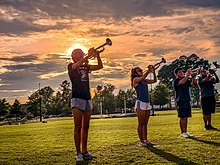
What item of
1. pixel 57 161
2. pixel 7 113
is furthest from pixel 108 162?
pixel 7 113

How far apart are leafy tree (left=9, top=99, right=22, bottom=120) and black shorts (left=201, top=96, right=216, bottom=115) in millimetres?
86978

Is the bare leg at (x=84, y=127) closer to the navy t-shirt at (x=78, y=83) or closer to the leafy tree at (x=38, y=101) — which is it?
the navy t-shirt at (x=78, y=83)

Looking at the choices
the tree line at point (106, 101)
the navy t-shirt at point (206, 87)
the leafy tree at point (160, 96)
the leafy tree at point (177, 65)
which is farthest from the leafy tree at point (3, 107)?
the navy t-shirt at point (206, 87)

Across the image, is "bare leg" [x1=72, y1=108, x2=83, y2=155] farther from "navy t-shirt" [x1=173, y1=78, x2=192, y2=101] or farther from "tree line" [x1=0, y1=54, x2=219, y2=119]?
"tree line" [x1=0, y1=54, x2=219, y2=119]

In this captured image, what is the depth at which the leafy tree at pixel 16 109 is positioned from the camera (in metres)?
96.8

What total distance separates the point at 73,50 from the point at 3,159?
3122 millimetres

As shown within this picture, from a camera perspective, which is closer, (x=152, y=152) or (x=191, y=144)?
(x=152, y=152)

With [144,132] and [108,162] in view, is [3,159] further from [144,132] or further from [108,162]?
[144,132]

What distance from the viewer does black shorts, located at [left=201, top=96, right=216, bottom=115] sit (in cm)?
1366

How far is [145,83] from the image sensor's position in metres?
10.4

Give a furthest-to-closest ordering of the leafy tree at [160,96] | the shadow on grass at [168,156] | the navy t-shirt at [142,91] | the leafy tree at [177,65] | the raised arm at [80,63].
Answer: the leafy tree at [177,65], the leafy tree at [160,96], the navy t-shirt at [142,91], the raised arm at [80,63], the shadow on grass at [168,156]

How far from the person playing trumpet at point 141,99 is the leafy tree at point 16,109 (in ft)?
294

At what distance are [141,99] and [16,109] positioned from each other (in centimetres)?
9021

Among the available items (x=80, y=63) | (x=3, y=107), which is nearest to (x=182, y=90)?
(x=80, y=63)
